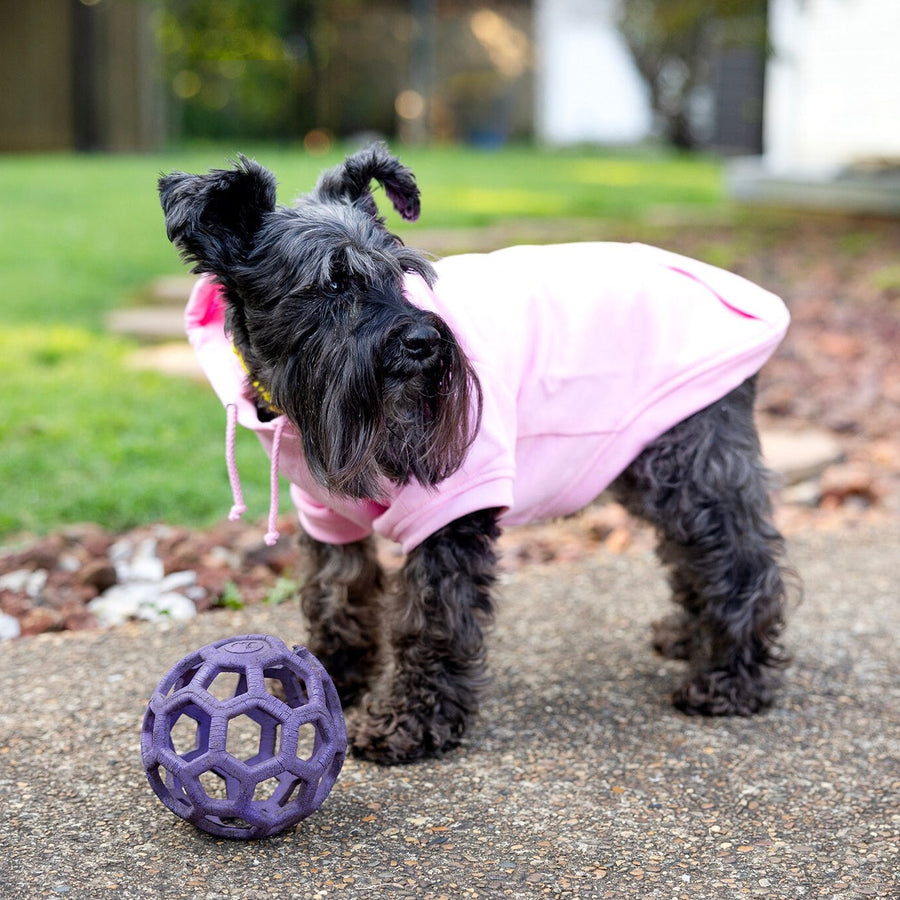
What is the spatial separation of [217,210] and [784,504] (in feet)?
10.3

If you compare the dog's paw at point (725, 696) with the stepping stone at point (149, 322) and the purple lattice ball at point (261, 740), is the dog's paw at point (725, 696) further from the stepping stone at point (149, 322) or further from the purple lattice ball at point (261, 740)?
the stepping stone at point (149, 322)

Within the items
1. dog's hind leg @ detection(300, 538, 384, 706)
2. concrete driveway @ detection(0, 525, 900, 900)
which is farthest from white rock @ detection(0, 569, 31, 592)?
dog's hind leg @ detection(300, 538, 384, 706)

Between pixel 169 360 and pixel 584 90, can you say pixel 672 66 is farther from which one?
pixel 169 360

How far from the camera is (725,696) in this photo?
3.36m

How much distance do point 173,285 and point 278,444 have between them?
17.3ft

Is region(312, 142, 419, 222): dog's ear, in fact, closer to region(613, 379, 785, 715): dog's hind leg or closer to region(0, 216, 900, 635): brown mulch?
region(613, 379, 785, 715): dog's hind leg

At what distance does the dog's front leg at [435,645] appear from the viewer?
302 cm

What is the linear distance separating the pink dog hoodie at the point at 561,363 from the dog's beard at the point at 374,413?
12cm

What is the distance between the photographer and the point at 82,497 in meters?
4.63

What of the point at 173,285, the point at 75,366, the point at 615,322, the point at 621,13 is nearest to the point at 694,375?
the point at 615,322

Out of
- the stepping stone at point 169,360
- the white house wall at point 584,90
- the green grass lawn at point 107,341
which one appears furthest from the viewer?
the white house wall at point 584,90

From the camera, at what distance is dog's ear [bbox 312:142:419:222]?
10.0 ft

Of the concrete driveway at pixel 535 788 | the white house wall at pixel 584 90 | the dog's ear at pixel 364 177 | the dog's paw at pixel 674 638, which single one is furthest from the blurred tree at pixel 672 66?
the concrete driveway at pixel 535 788

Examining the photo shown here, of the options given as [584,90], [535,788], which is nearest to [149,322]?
[535,788]
